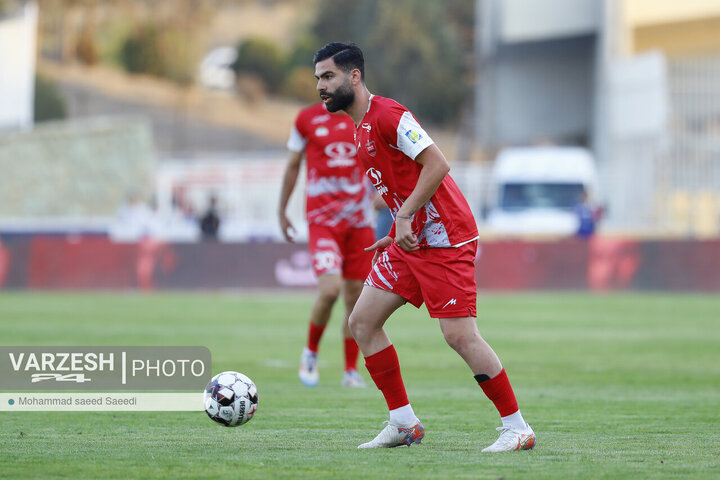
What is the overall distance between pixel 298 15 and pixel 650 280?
189 feet

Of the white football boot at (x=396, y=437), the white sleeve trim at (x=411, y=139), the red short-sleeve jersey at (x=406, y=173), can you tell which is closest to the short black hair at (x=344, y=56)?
the red short-sleeve jersey at (x=406, y=173)

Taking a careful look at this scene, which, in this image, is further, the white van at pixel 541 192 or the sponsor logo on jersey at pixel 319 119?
the white van at pixel 541 192

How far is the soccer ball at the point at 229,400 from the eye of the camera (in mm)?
7195

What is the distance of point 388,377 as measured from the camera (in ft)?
22.8

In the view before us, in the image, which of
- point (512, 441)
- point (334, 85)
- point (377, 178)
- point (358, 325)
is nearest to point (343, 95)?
point (334, 85)

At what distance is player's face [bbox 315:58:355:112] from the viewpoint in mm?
6848

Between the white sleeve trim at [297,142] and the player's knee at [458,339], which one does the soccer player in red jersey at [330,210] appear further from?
the player's knee at [458,339]

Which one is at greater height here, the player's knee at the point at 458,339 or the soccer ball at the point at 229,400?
the player's knee at the point at 458,339

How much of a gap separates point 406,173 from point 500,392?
132cm

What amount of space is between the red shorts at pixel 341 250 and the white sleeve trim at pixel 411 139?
12.7 ft

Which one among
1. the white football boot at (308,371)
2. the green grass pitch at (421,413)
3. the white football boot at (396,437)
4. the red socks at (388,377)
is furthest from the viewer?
the white football boot at (308,371)

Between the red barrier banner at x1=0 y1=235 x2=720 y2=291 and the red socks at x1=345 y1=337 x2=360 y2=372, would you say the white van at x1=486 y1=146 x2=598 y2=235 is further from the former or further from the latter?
the red socks at x1=345 y1=337 x2=360 y2=372

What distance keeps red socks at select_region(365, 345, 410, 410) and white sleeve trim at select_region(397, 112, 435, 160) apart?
120cm

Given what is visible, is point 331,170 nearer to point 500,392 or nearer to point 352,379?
point 352,379
